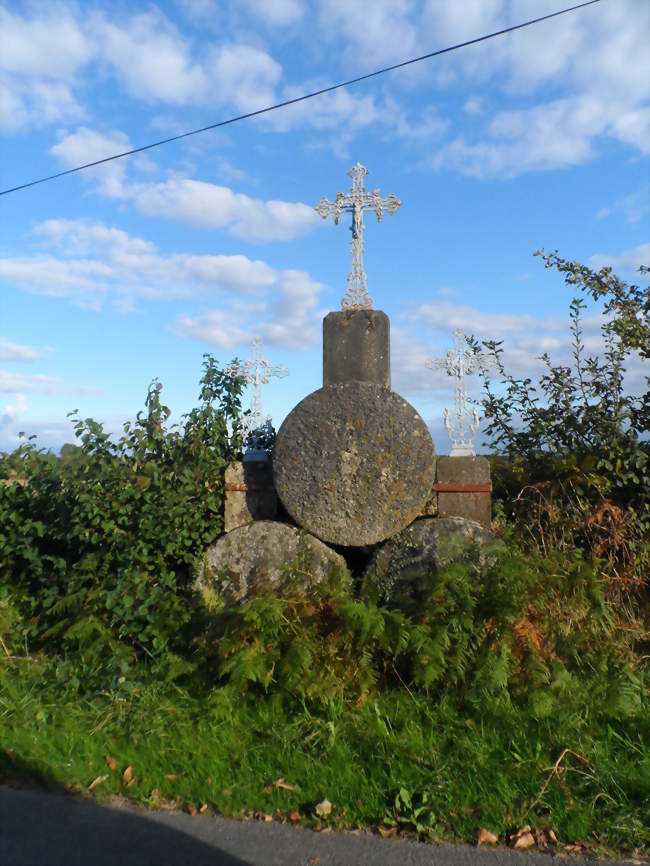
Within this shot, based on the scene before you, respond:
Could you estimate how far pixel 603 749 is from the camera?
147 inches

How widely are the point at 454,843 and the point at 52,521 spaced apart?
13.4ft

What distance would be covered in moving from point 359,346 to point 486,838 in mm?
4443

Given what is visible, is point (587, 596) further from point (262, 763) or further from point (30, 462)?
point (30, 462)

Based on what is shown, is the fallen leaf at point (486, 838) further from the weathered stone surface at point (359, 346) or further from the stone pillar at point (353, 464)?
the weathered stone surface at point (359, 346)

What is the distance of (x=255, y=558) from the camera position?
5.64 m

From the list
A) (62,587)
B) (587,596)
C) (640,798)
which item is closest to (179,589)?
(62,587)

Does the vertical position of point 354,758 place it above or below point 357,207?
below

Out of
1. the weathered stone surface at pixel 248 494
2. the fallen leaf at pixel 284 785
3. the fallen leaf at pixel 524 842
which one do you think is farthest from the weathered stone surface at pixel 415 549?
the fallen leaf at pixel 524 842

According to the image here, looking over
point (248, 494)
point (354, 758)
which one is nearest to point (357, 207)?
point (248, 494)

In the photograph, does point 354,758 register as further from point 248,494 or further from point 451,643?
point 248,494

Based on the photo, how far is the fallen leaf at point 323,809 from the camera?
3371mm

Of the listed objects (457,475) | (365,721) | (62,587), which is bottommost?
(365,721)

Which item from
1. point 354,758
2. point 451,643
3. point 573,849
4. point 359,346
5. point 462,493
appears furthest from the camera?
point 359,346

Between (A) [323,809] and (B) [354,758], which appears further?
(B) [354,758]
